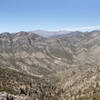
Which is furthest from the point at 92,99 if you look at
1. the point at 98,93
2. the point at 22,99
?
the point at 22,99

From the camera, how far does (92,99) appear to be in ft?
630

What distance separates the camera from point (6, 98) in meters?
87.1

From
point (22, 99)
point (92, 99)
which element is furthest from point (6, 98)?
point (92, 99)

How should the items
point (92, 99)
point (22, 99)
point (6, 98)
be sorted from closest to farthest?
point (6, 98) < point (22, 99) < point (92, 99)

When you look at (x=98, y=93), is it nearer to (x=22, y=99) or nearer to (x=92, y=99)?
(x=92, y=99)

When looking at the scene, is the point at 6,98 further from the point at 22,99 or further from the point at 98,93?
the point at 98,93

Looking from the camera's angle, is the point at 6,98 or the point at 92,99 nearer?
the point at 6,98

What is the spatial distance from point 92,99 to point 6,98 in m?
138

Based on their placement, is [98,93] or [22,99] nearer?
[22,99]

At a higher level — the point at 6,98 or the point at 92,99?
the point at 6,98

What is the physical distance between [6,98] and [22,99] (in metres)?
11.2

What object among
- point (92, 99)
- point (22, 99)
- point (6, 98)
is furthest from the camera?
point (92, 99)

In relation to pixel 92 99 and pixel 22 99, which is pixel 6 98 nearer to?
pixel 22 99
